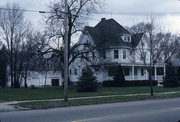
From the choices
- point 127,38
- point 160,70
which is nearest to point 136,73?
point 127,38

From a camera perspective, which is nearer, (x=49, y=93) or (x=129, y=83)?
(x=49, y=93)

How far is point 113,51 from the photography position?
147ft

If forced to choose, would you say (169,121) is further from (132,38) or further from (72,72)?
(72,72)

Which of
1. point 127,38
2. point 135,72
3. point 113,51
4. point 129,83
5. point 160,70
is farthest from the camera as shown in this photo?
point 160,70

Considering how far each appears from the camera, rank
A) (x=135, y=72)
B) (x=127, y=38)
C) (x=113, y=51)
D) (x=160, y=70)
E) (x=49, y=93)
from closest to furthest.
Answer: (x=49, y=93) → (x=113, y=51) → (x=127, y=38) → (x=135, y=72) → (x=160, y=70)

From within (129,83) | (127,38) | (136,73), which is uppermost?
(127,38)

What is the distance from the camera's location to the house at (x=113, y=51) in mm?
35441

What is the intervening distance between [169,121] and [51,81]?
192ft

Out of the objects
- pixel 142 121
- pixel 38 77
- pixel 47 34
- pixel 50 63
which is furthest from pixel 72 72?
pixel 142 121

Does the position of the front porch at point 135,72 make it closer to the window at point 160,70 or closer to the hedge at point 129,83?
the window at point 160,70

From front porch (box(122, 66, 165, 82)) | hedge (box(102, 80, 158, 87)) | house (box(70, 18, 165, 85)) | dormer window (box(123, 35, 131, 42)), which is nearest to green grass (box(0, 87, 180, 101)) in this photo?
house (box(70, 18, 165, 85))

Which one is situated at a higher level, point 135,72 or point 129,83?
point 135,72

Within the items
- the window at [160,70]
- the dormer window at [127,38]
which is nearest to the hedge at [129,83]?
the dormer window at [127,38]

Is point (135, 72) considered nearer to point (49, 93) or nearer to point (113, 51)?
point (113, 51)
